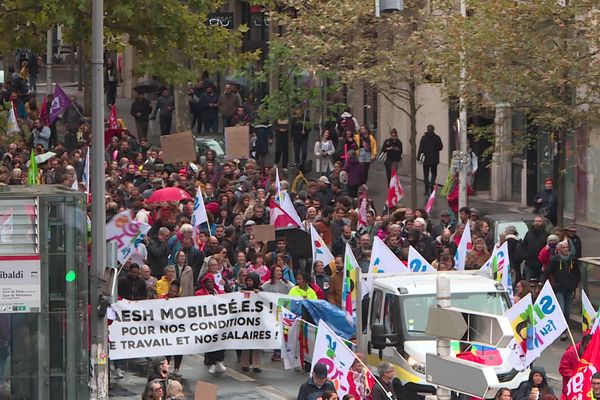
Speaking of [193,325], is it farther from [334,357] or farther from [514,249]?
[514,249]

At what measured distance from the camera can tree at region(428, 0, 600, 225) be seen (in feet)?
94.4

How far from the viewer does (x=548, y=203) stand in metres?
31.1

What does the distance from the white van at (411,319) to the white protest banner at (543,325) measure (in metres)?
0.24

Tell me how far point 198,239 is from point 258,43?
99.6 ft

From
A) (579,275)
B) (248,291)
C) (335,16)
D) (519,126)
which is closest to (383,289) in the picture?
(248,291)

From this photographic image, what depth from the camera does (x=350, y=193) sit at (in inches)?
1414

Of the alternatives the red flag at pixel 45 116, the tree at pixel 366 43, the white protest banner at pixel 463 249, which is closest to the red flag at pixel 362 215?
the white protest banner at pixel 463 249

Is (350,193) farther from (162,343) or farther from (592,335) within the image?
(592,335)

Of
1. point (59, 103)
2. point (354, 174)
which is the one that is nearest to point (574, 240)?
point (354, 174)

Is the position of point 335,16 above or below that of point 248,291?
above

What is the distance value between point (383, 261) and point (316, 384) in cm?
435

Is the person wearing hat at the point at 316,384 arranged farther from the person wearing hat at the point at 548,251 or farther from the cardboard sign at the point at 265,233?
the person wearing hat at the point at 548,251

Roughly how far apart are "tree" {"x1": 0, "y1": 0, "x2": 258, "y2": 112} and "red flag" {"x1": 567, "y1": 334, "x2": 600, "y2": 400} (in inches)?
713

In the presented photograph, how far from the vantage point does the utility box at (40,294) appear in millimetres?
17516
